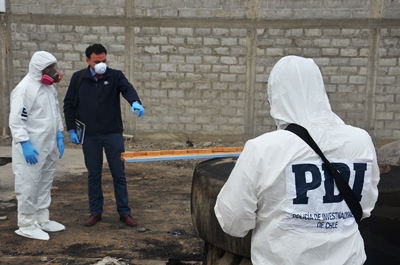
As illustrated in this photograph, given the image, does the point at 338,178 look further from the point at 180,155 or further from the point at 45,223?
the point at 45,223

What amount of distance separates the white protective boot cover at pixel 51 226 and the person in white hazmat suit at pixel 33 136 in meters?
0.06

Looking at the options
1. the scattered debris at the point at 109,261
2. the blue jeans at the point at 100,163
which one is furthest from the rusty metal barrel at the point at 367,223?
the blue jeans at the point at 100,163

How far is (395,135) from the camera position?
1028cm

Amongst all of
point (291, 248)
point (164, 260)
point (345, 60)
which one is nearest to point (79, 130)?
point (164, 260)

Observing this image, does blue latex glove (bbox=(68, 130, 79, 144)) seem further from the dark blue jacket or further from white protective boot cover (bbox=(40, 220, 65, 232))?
white protective boot cover (bbox=(40, 220, 65, 232))

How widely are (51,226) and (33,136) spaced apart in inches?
39.0

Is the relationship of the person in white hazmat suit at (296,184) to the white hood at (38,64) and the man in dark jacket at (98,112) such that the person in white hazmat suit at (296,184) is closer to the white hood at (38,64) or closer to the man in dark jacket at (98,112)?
the man in dark jacket at (98,112)

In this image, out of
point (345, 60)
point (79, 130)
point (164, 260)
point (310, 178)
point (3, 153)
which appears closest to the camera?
point (310, 178)

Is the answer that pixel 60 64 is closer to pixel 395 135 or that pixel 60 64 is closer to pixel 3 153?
pixel 3 153

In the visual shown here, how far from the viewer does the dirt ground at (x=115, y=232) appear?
4.70 metres

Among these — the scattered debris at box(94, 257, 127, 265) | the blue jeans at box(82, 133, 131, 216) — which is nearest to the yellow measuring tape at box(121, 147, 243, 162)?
the blue jeans at box(82, 133, 131, 216)

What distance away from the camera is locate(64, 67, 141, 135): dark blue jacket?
5.37m

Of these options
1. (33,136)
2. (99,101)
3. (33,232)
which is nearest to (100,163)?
(99,101)

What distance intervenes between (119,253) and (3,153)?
5.58 m
